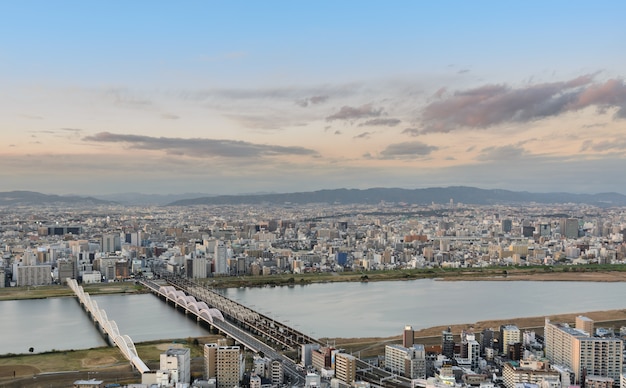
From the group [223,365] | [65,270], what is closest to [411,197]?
[65,270]

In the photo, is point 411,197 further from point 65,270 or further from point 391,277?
point 65,270

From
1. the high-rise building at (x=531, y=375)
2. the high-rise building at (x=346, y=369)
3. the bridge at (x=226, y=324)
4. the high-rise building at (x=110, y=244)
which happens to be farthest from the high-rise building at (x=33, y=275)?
the high-rise building at (x=531, y=375)

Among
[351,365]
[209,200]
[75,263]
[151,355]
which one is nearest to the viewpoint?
[351,365]

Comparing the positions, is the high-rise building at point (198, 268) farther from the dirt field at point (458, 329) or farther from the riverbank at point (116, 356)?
the dirt field at point (458, 329)

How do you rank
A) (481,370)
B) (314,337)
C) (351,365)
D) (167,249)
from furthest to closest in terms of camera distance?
(167,249) < (314,337) < (481,370) < (351,365)

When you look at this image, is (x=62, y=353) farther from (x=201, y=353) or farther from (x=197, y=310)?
(x=197, y=310)

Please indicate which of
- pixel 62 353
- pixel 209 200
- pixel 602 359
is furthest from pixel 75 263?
pixel 209 200
